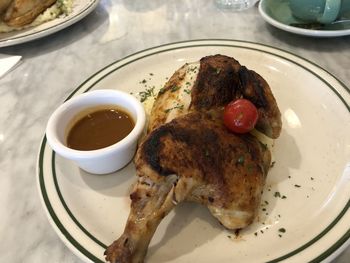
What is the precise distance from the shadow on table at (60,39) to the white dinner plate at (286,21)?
1136mm

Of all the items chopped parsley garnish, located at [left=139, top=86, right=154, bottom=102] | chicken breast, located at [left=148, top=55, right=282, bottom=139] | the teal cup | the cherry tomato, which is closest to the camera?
the cherry tomato

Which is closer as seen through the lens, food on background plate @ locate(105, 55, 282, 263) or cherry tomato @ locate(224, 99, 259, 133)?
food on background plate @ locate(105, 55, 282, 263)

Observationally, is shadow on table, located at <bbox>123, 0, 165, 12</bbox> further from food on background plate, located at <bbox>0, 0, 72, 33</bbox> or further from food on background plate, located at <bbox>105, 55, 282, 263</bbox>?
food on background plate, located at <bbox>105, 55, 282, 263</bbox>

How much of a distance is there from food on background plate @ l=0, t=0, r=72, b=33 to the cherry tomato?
1.64m

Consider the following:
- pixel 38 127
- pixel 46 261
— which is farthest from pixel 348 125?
pixel 38 127

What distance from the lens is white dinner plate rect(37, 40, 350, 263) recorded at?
3.80 ft

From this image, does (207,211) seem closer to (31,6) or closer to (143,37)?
(143,37)

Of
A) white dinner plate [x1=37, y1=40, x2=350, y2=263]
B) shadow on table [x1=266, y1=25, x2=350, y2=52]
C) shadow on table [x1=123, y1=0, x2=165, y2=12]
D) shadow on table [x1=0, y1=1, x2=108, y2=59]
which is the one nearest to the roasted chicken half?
shadow on table [x1=0, y1=1, x2=108, y2=59]

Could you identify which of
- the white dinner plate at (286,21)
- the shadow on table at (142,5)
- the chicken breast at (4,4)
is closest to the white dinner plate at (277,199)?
the white dinner plate at (286,21)

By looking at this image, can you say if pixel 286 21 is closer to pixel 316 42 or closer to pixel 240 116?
pixel 316 42

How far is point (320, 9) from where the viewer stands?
203 centimetres

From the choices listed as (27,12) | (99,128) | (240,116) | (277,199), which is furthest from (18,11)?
(277,199)

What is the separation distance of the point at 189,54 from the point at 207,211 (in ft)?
3.12

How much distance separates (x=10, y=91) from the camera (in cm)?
212
